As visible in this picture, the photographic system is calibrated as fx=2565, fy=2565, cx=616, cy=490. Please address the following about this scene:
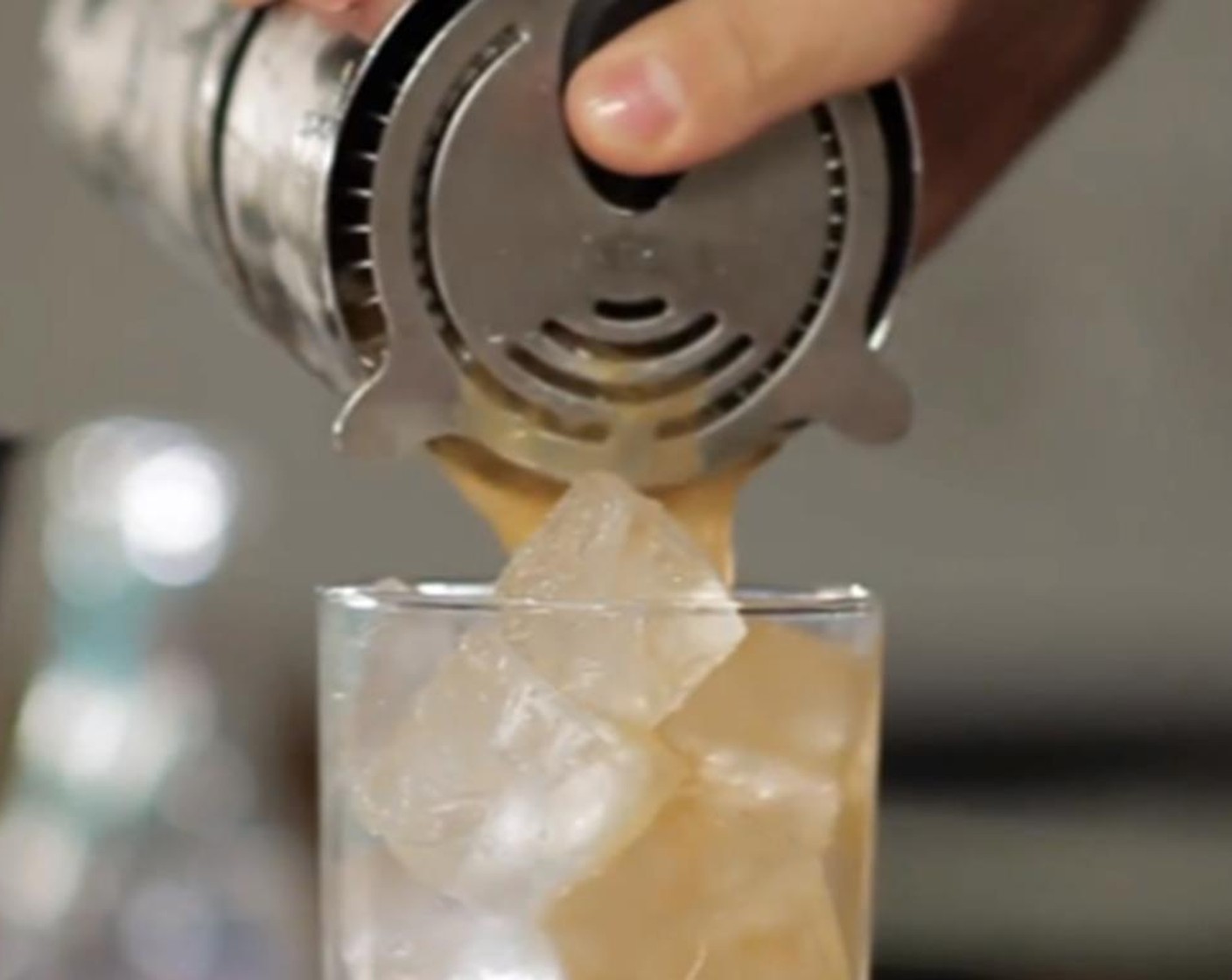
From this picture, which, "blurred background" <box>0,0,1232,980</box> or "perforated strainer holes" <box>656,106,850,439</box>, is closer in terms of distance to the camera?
"perforated strainer holes" <box>656,106,850,439</box>

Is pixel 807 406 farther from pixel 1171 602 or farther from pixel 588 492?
pixel 1171 602

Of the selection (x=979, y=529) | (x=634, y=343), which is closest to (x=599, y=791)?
(x=634, y=343)

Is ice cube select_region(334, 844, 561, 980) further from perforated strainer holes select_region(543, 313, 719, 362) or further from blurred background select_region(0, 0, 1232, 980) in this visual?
blurred background select_region(0, 0, 1232, 980)

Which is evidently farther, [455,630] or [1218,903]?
[1218,903]

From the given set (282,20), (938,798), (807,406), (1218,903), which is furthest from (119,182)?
(1218,903)

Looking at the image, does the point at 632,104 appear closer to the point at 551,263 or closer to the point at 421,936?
the point at 551,263

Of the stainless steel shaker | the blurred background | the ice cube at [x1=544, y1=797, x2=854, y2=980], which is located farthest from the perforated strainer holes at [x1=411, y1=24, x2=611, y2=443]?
the blurred background

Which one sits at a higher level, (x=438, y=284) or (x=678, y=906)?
(x=438, y=284)

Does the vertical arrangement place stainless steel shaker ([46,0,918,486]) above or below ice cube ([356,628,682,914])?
above
